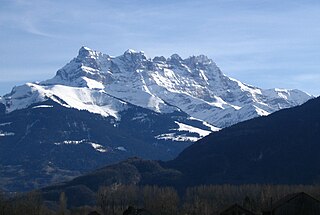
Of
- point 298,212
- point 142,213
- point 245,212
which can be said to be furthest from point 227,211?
point 142,213

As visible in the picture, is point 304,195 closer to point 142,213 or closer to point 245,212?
point 245,212

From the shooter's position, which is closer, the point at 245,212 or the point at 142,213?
the point at 245,212

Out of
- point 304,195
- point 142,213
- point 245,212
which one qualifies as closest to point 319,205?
point 304,195

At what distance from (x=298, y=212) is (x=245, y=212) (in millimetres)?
11232

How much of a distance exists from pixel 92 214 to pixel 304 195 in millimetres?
67357

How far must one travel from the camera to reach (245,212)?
156m

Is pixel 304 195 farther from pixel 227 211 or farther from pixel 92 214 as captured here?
pixel 92 214

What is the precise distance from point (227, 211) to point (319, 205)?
19.4 meters

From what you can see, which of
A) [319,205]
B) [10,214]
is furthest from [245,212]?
[10,214]

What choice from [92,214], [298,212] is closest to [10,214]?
[92,214]

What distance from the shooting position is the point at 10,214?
19900 centimetres

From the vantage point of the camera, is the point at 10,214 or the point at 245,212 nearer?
the point at 245,212

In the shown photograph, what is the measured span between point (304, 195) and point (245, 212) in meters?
13.0

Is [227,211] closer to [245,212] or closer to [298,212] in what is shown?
[245,212]
